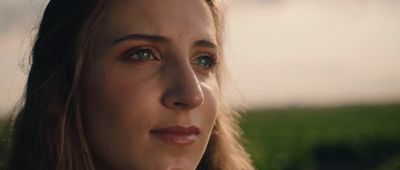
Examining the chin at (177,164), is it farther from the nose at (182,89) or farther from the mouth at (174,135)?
the nose at (182,89)

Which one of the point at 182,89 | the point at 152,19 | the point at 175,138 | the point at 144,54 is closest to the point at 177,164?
the point at 175,138

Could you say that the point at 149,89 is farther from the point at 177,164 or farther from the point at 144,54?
the point at 177,164

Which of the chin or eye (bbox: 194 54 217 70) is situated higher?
eye (bbox: 194 54 217 70)

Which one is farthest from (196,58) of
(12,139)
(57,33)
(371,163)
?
(371,163)

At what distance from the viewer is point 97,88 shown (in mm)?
2859

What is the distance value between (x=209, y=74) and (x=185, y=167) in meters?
0.42

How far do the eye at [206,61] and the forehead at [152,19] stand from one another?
0.10 m

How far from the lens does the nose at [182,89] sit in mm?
2740

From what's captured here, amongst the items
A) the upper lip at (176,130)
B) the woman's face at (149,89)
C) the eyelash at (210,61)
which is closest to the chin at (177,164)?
the woman's face at (149,89)

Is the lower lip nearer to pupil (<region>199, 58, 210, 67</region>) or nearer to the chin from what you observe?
the chin

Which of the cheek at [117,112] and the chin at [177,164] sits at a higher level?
the cheek at [117,112]

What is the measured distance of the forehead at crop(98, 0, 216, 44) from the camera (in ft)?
9.35

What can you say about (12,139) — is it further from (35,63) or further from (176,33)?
(176,33)

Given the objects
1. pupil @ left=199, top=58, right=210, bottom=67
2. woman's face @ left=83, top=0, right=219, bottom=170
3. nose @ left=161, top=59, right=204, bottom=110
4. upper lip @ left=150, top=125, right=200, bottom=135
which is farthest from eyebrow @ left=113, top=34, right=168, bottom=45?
upper lip @ left=150, top=125, right=200, bottom=135
